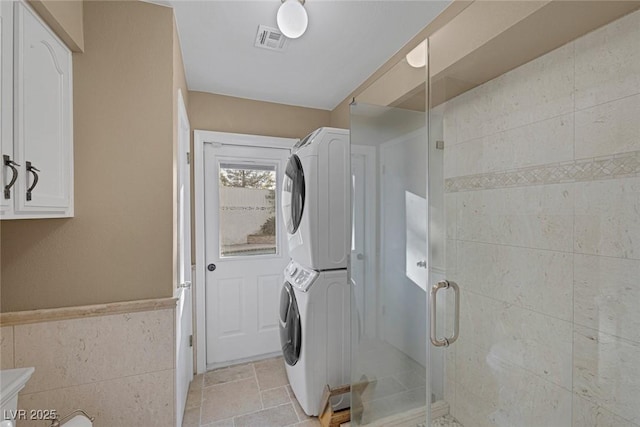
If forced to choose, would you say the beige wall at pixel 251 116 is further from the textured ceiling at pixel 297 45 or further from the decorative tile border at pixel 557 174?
the decorative tile border at pixel 557 174

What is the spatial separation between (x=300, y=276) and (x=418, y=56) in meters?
1.55

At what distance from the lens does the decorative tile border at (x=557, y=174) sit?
1062 mm

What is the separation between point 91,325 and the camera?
129 centimetres

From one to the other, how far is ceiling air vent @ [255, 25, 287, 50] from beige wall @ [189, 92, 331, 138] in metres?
0.84

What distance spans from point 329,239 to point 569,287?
122 centimetres

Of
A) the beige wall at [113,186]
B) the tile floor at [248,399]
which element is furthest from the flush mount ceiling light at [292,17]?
the tile floor at [248,399]

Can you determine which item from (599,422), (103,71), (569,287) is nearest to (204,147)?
(103,71)

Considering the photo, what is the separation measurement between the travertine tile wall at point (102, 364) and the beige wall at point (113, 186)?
12cm

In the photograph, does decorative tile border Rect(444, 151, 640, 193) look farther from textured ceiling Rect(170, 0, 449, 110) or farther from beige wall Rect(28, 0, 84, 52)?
beige wall Rect(28, 0, 84, 52)

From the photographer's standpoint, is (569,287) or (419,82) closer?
(569,287)

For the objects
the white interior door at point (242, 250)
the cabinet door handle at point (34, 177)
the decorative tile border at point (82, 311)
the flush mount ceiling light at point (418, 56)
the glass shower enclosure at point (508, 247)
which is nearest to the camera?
the cabinet door handle at point (34, 177)

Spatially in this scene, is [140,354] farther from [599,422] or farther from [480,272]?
[599,422]

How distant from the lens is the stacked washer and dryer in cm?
179

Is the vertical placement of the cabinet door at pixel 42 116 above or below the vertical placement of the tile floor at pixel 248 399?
above
